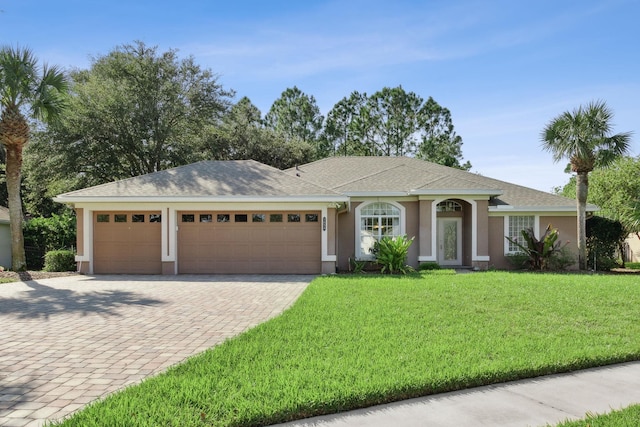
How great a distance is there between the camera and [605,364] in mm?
5125

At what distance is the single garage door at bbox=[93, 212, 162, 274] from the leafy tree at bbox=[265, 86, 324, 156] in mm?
28347

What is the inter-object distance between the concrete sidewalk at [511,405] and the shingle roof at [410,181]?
37.7 feet

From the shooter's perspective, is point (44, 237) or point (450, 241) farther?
point (44, 237)

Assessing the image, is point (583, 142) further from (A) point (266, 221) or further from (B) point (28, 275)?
(B) point (28, 275)

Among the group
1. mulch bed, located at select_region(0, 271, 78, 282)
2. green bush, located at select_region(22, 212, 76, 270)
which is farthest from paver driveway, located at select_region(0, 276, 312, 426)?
green bush, located at select_region(22, 212, 76, 270)

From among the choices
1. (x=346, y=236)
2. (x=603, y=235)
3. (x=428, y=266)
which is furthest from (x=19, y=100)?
(x=603, y=235)

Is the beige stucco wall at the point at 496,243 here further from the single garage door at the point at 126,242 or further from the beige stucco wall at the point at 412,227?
the single garage door at the point at 126,242

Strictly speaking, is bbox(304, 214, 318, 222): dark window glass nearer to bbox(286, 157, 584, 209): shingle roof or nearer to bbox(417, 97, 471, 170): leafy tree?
bbox(286, 157, 584, 209): shingle roof

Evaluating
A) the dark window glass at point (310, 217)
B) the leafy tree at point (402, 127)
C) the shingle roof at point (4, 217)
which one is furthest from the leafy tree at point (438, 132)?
the shingle roof at point (4, 217)

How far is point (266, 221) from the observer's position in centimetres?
1484

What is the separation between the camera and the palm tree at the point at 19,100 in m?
14.1

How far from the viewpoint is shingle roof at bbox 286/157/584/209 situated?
52.9 ft

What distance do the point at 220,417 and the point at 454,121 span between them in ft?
134

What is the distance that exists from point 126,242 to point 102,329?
29.0ft
